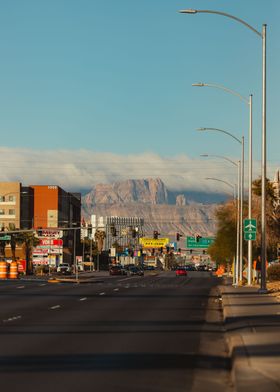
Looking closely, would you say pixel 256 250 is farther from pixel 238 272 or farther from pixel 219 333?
pixel 219 333

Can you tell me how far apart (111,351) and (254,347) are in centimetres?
268

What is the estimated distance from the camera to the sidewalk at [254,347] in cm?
1262

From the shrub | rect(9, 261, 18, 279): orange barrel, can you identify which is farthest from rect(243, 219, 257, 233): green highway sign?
rect(9, 261, 18, 279): orange barrel

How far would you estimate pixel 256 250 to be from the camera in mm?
73188

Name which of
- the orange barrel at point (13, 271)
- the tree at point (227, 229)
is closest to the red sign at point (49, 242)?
the orange barrel at point (13, 271)

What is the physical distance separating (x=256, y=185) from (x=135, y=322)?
50.6 meters

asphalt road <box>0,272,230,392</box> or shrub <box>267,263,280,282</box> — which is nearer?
asphalt road <box>0,272,230,392</box>

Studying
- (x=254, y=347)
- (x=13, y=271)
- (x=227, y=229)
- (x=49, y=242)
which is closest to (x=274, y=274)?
(x=227, y=229)

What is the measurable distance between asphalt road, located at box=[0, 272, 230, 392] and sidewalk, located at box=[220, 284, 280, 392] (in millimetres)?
304

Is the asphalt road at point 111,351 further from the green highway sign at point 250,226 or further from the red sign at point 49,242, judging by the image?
the red sign at point 49,242

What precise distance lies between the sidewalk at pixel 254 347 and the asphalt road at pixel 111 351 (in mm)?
304

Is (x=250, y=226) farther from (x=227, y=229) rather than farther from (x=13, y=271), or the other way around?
(x=13, y=271)

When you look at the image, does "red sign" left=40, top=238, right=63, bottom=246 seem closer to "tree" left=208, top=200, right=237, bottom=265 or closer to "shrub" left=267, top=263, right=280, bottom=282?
"tree" left=208, top=200, right=237, bottom=265

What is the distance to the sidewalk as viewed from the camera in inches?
497
